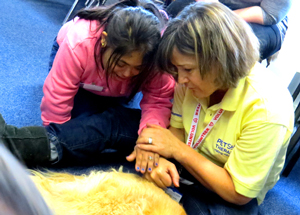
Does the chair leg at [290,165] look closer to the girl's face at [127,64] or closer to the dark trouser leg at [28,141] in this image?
the girl's face at [127,64]

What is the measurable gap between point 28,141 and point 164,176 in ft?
1.55

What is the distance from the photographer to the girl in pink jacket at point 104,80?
88 cm

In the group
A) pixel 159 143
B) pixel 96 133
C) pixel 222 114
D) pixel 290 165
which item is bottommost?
pixel 290 165

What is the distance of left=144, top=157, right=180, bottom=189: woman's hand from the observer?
0.84 m

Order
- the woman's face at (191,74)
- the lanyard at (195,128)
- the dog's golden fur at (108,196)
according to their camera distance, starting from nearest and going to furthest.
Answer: the dog's golden fur at (108,196) < the woman's face at (191,74) < the lanyard at (195,128)

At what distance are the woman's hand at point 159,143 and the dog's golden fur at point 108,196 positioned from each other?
14 centimetres

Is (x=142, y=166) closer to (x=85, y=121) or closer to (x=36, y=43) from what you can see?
(x=85, y=121)

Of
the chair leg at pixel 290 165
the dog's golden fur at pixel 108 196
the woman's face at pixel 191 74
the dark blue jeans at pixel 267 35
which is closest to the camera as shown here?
the dog's golden fur at pixel 108 196

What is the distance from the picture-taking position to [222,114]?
2.85ft

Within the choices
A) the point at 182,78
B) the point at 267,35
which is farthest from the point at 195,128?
the point at 267,35

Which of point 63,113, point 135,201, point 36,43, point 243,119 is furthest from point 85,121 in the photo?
point 36,43

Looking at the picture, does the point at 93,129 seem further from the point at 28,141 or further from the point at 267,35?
the point at 267,35

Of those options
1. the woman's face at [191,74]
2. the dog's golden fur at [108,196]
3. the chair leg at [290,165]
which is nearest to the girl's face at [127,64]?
the woman's face at [191,74]

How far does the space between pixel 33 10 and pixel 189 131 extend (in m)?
2.02
